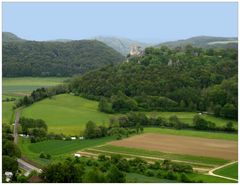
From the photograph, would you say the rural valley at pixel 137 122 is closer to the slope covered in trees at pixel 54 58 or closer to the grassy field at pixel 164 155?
the grassy field at pixel 164 155

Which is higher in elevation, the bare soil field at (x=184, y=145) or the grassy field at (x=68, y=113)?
the grassy field at (x=68, y=113)

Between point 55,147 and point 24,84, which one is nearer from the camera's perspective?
point 55,147

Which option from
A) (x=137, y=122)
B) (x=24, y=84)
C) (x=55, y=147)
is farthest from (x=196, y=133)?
(x=24, y=84)

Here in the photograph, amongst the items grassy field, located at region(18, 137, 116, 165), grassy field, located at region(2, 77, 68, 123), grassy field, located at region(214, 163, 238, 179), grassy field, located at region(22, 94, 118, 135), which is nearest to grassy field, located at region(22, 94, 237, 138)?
grassy field, located at region(22, 94, 118, 135)

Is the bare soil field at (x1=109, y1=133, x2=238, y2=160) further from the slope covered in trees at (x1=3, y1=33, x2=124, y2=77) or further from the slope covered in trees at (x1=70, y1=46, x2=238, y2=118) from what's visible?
the slope covered in trees at (x1=3, y1=33, x2=124, y2=77)

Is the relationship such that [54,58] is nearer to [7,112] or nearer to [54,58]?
[54,58]

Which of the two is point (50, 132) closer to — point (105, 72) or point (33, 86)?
point (105, 72)

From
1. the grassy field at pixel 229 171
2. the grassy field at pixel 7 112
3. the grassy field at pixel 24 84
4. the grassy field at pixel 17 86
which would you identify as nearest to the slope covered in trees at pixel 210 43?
the grassy field at pixel 24 84
